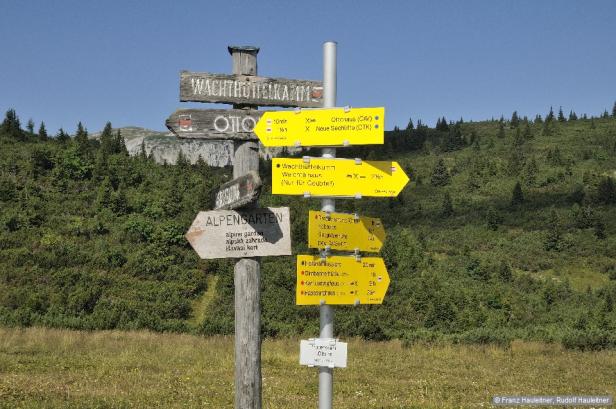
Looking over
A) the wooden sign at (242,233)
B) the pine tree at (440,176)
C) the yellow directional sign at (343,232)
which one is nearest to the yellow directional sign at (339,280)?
the yellow directional sign at (343,232)

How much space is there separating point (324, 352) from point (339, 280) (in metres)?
0.63

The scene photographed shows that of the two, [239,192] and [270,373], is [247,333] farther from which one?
[270,373]

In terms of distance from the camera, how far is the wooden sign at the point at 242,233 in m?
5.28

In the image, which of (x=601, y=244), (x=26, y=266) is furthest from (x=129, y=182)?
(x=601, y=244)

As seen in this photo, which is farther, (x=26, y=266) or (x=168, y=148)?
(x=168, y=148)

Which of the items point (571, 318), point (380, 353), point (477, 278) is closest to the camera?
point (380, 353)

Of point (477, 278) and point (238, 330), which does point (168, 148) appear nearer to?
point (477, 278)

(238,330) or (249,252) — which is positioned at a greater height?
(249,252)

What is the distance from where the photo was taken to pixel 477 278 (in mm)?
41969

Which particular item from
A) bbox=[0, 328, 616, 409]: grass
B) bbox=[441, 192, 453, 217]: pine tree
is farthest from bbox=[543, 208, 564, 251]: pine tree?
→ bbox=[0, 328, 616, 409]: grass

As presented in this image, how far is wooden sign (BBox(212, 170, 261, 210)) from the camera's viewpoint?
16.2ft

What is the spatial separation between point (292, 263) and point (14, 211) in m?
18.9

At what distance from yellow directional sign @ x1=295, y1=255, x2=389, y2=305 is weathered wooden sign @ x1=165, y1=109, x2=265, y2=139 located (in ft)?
4.24

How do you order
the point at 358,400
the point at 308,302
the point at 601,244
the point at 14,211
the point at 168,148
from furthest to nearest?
the point at 168,148
the point at 601,244
the point at 14,211
the point at 358,400
the point at 308,302
